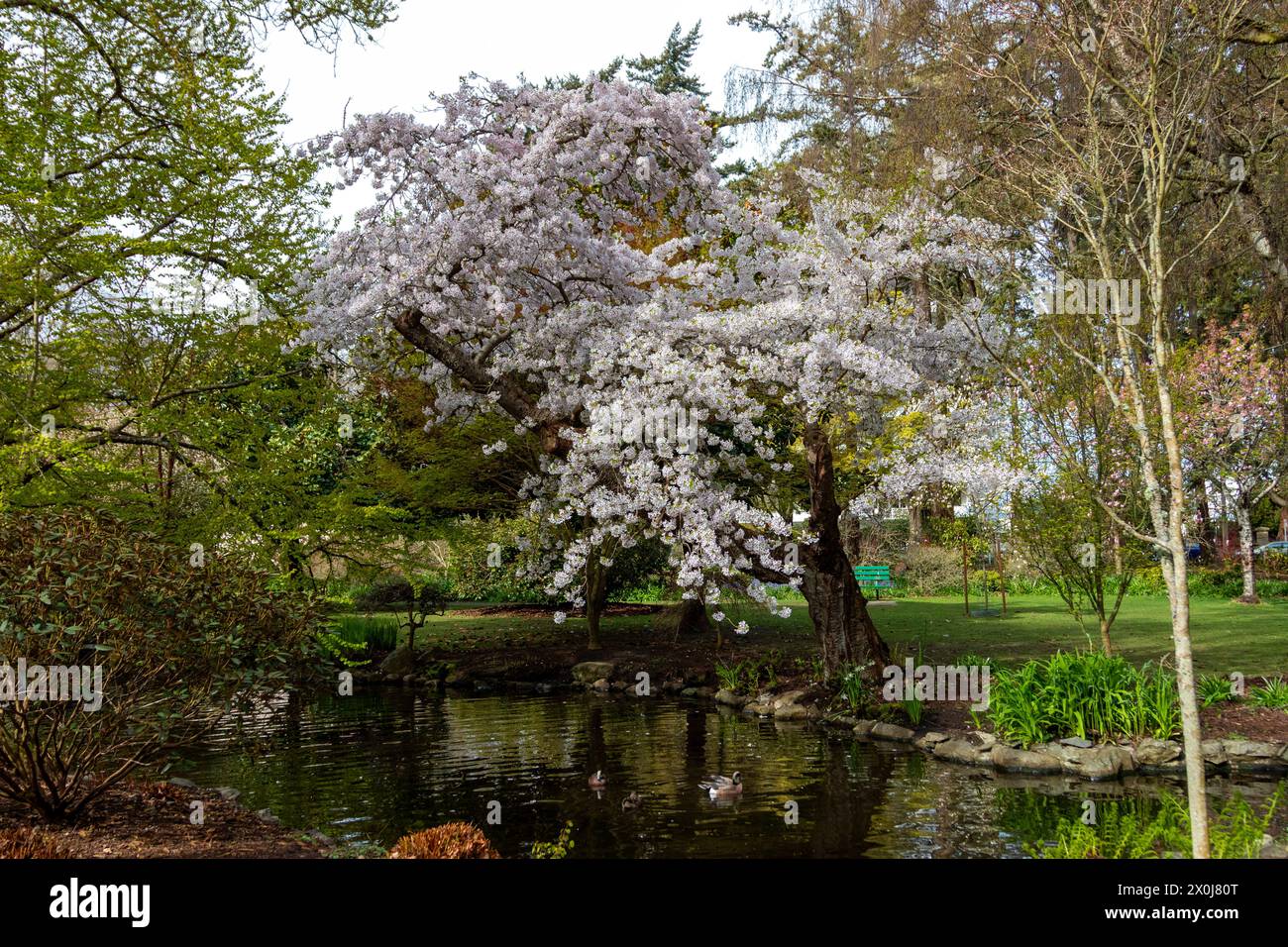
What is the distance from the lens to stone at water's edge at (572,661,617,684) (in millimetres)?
18734

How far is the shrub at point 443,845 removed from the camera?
690 centimetres

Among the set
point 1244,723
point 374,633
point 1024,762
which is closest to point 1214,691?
point 1244,723

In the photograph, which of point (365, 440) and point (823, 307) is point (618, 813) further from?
point (365, 440)

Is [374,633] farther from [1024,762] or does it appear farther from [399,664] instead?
[1024,762]

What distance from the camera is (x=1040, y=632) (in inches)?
770

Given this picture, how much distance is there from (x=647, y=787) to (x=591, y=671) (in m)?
8.08

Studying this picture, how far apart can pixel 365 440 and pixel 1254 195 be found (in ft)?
67.7


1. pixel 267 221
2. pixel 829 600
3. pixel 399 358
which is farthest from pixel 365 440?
pixel 829 600
